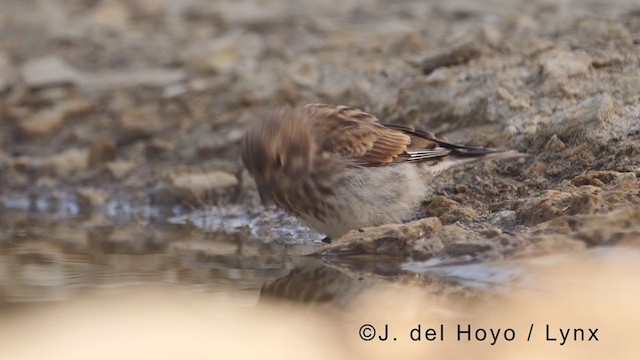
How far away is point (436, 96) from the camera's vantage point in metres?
7.86

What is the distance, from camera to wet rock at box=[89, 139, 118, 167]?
911 cm

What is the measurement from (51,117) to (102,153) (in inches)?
32.9

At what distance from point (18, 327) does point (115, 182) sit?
4280 mm

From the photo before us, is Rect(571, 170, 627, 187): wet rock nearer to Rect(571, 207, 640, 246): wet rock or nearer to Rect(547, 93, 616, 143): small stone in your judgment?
Rect(547, 93, 616, 143): small stone

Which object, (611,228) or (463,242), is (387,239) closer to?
(463,242)

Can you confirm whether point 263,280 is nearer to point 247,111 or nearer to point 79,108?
point 247,111

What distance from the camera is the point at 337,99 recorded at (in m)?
8.67

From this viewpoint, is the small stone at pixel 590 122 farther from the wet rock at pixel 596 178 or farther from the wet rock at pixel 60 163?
the wet rock at pixel 60 163

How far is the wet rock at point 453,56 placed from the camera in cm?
819

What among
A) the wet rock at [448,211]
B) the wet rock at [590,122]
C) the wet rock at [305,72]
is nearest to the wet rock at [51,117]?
the wet rock at [305,72]

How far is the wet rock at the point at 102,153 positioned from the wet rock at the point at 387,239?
12.0ft

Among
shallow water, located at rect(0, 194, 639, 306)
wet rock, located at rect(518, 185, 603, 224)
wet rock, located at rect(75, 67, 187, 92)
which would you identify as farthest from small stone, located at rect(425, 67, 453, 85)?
wet rock, located at rect(75, 67, 187, 92)

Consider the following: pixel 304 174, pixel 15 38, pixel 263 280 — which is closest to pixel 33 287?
pixel 263 280

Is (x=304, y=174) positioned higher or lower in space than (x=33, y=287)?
higher
